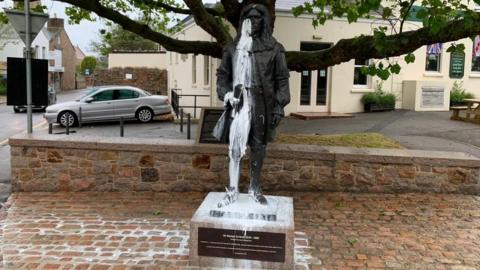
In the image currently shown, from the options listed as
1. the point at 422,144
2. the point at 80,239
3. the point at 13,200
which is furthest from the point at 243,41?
the point at 422,144

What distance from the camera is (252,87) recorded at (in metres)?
4.95

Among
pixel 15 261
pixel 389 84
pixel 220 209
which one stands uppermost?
pixel 389 84

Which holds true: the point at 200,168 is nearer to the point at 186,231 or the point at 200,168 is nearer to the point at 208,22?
the point at 186,231

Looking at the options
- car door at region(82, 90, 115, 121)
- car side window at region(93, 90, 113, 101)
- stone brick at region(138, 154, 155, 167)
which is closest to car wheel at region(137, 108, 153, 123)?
car door at region(82, 90, 115, 121)

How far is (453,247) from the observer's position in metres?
5.78

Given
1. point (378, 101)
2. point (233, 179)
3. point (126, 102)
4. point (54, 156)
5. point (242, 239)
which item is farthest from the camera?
point (378, 101)

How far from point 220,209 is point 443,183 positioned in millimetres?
4641

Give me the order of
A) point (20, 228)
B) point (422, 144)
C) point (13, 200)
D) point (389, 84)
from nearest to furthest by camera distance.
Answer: point (20, 228) < point (13, 200) < point (422, 144) < point (389, 84)

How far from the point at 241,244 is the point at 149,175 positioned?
11.9 ft

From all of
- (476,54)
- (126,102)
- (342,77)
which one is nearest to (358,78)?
(342,77)

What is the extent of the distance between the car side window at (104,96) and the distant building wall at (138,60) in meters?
18.2

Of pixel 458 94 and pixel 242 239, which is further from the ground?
pixel 458 94

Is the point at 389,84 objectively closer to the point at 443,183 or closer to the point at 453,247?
the point at 443,183

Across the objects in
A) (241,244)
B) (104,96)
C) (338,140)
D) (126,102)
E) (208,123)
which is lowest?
(241,244)
